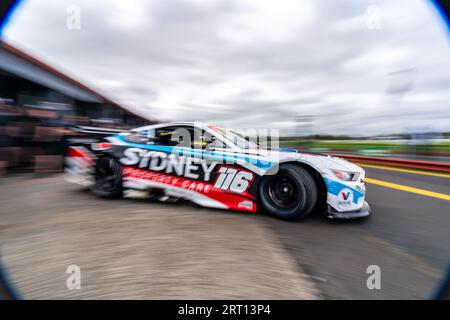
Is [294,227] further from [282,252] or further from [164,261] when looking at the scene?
[164,261]

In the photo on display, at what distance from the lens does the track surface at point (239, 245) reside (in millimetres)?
1283

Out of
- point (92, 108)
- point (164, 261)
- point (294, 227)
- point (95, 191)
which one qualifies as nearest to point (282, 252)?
point (294, 227)

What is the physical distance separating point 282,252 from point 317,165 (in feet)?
3.66

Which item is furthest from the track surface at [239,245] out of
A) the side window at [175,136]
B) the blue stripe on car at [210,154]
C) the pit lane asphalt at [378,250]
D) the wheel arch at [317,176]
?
the side window at [175,136]

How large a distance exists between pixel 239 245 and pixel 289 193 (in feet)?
3.21

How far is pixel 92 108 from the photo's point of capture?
636 centimetres

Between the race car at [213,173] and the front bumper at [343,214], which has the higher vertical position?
the race car at [213,173]

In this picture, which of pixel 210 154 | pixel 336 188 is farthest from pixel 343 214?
pixel 210 154

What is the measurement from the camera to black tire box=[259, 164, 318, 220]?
2.26 metres

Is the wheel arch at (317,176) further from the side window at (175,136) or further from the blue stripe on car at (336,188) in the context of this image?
the side window at (175,136)

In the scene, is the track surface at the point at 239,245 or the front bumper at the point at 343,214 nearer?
the track surface at the point at 239,245

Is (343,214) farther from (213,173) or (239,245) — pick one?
(213,173)
